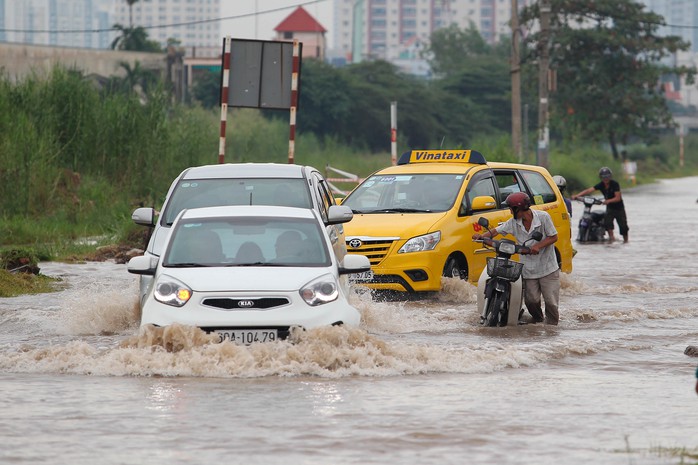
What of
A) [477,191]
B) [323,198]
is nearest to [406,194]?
[477,191]

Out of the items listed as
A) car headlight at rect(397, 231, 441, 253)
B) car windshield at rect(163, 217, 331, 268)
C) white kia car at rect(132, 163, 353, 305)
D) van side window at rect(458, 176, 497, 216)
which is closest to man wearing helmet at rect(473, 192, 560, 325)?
white kia car at rect(132, 163, 353, 305)

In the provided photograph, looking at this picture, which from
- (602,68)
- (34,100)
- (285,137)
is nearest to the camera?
(34,100)

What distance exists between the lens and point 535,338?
13.7 meters

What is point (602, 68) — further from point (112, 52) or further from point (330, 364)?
point (330, 364)

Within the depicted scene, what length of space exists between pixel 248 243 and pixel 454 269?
5748mm

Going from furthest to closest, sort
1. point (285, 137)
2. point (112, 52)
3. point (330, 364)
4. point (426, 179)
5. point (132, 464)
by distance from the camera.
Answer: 1. point (112, 52)
2. point (285, 137)
3. point (426, 179)
4. point (330, 364)
5. point (132, 464)

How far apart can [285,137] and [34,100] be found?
3260cm

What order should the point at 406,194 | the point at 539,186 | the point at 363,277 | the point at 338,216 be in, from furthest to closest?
the point at 539,186 → the point at 406,194 → the point at 363,277 → the point at 338,216

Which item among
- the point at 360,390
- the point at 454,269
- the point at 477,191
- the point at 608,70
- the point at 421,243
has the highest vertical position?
the point at 608,70

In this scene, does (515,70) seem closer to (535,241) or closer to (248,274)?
(535,241)

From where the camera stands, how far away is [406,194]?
18078 millimetres

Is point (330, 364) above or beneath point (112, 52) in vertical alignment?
beneath

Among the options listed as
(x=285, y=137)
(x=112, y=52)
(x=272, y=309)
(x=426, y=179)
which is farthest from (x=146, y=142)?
(x=112, y=52)

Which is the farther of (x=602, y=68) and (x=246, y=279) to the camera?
(x=602, y=68)
